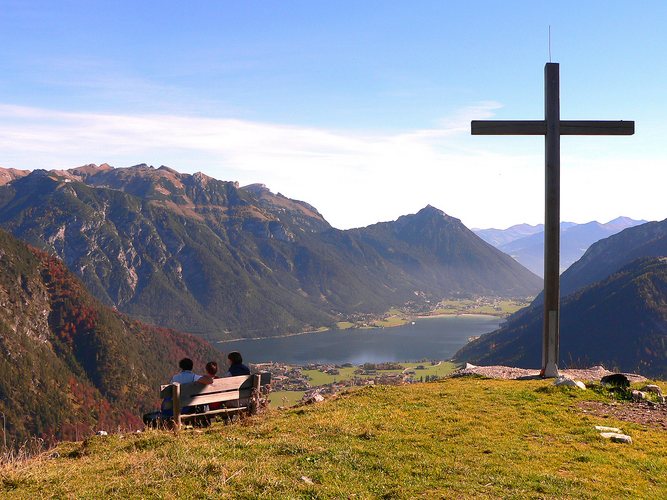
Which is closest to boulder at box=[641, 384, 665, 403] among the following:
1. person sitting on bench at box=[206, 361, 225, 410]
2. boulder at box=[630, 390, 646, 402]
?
boulder at box=[630, 390, 646, 402]

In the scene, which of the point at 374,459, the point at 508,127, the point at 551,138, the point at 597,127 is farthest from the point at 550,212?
the point at 374,459

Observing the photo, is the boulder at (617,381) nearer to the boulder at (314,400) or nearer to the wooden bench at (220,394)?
the boulder at (314,400)

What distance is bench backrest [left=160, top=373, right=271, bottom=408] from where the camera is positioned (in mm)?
13852

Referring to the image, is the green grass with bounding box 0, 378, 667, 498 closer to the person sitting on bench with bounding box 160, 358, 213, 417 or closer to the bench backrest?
the bench backrest

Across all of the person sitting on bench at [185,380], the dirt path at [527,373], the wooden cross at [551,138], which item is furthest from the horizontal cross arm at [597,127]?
the person sitting on bench at [185,380]

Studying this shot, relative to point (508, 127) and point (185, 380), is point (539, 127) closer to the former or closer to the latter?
point (508, 127)

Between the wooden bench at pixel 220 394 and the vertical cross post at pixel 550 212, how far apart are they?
10.3 metres

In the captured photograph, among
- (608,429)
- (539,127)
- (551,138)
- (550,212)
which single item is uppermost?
(539,127)

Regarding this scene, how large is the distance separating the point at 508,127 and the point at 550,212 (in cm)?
335

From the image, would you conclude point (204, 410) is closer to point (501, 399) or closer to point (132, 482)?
point (132, 482)

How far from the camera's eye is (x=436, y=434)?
42.1 feet

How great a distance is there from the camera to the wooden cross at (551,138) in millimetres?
19547

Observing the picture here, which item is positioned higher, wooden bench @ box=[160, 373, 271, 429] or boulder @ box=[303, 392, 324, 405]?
wooden bench @ box=[160, 373, 271, 429]

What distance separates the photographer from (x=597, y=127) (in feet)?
65.4
